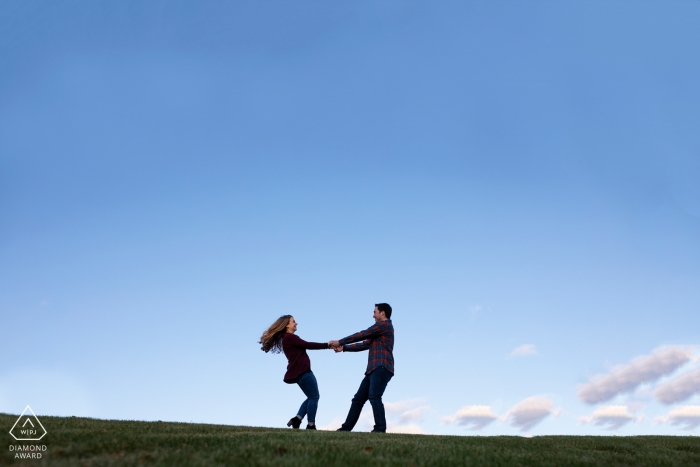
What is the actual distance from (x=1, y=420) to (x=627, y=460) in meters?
12.2

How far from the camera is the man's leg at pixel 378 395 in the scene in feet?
53.0

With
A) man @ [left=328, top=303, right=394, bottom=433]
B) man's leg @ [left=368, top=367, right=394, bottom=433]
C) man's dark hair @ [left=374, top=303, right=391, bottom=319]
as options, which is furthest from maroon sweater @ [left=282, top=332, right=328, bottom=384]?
man's dark hair @ [left=374, top=303, right=391, bottom=319]

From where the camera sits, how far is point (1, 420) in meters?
12.0

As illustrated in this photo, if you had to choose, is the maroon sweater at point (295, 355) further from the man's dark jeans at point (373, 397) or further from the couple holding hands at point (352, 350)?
the man's dark jeans at point (373, 397)

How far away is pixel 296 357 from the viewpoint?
17.3 metres

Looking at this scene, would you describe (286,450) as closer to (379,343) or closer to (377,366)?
(377,366)

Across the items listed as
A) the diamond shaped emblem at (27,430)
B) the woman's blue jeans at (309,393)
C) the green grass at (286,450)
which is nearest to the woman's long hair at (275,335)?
the woman's blue jeans at (309,393)

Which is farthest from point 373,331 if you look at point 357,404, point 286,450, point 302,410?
point 286,450

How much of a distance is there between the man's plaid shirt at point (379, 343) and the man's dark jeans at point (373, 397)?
170 millimetres

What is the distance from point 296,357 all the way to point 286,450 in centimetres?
778

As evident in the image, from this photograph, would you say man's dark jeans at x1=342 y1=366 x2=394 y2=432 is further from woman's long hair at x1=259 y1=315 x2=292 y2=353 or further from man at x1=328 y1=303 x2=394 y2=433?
woman's long hair at x1=259 y1=315 x2=292 y2=353

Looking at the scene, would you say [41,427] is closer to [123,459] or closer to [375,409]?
[123,459]

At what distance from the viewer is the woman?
55.3 feet

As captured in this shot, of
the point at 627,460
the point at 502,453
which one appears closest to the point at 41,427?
the point at 502,453
